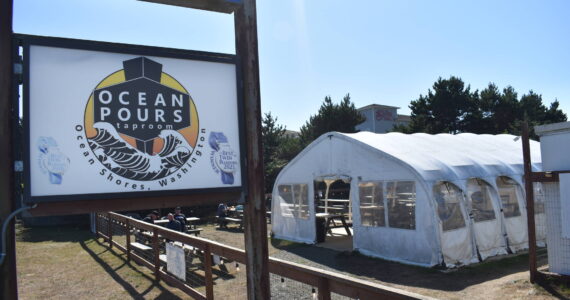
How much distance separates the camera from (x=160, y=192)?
7.16 ft

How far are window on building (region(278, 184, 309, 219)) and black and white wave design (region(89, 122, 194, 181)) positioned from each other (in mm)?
10577

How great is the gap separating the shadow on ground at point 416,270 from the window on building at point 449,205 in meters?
1.01

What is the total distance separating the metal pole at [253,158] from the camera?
2432mm

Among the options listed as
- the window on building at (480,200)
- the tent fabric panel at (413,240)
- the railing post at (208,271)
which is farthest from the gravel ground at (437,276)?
the railing post at (208,271)

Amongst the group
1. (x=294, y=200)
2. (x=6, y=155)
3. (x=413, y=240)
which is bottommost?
(x=413, y=240)

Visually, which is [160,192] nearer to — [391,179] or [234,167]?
[234,167]

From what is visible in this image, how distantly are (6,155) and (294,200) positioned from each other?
11.6 m

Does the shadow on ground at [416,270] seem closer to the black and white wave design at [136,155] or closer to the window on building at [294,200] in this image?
the window on building at [294,200]

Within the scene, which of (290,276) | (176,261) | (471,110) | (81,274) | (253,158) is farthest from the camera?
(471,110)

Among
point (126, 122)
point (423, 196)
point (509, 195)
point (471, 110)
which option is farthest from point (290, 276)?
point (471, 110)

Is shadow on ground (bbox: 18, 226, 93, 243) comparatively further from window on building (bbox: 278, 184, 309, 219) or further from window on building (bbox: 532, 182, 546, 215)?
window on building (bbox: 532, 182, 546, 215)

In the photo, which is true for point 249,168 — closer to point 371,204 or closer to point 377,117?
point 371,204

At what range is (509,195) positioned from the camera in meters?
11.0

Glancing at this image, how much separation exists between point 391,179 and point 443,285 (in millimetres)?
3113
